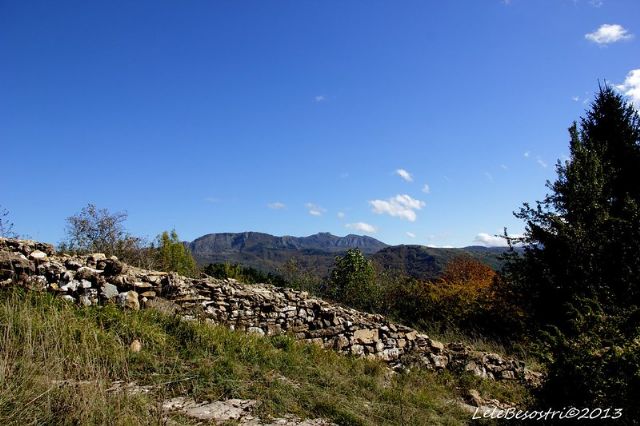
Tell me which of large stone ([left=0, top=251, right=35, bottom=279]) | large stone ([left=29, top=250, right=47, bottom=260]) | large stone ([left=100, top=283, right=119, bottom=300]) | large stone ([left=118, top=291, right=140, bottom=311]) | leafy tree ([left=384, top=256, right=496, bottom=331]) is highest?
large stone ([left=29, top=250, right=47, bottom=260])

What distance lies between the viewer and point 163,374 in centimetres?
515

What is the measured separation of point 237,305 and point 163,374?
11.3ft

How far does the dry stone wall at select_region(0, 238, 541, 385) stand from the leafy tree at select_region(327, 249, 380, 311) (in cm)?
788

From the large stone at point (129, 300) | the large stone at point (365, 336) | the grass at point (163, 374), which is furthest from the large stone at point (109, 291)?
the large stone at point (365, 336)

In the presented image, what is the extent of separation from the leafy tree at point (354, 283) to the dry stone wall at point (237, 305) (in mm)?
7884

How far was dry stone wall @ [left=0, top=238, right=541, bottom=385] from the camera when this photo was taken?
715 centimetres

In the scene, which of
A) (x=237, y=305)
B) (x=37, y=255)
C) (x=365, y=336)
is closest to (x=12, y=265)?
(x=37, y=255)

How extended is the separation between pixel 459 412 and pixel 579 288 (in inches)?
326

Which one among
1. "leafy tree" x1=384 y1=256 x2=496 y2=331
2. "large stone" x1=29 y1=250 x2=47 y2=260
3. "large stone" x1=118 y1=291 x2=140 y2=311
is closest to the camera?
"large stone" x1=118 y1=291 x2=140 y2=311

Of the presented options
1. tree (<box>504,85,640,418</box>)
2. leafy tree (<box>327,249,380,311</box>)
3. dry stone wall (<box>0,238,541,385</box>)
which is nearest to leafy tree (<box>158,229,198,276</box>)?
leafy tree (<box>327,249,380,311</box>)

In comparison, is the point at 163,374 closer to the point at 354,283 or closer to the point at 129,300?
the point at 129,300

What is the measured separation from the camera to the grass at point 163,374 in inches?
149

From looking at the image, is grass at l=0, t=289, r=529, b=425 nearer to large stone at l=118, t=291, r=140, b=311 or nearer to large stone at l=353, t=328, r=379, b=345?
large stone at l=118, t=291, r=140, b=311

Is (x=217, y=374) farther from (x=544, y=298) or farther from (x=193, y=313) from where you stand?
(x=544, y=298)
